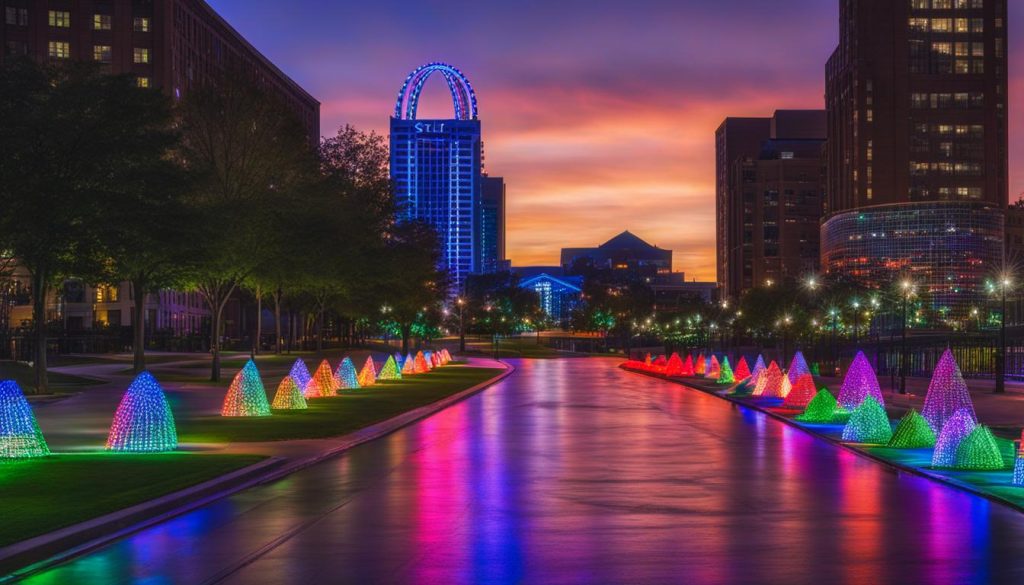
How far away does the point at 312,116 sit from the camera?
180000 mm

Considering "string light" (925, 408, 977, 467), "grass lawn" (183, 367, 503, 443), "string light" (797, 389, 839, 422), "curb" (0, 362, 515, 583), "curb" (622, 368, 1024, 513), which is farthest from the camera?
"string light" (797, 389, 839, 422)

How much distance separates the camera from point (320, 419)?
1118 inches

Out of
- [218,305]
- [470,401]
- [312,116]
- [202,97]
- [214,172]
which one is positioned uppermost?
[312,116]

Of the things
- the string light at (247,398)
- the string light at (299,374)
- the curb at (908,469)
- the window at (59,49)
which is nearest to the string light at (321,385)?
the string light at (299,374)

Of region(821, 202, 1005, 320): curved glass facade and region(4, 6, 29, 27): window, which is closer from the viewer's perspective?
region(4, 6, 29, 27): window

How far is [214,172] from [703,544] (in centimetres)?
4521

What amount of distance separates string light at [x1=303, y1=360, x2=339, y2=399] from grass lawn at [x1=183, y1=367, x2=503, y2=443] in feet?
1.75

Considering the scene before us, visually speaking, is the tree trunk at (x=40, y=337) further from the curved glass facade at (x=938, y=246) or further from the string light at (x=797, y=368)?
the curved glass facade at (x=938, y=246)

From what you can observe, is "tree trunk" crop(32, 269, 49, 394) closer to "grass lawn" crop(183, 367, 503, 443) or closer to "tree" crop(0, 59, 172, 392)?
"tree" crop(0, 59, 172, 392)

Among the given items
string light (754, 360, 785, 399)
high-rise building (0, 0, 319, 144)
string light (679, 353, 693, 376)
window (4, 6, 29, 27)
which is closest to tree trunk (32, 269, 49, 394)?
string light (754, 360, 785, 399)

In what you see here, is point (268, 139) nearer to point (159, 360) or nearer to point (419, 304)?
point (159, 360)

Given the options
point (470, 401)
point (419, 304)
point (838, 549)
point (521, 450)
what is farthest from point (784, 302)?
point (838, 549)

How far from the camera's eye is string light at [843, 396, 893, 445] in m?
22.8

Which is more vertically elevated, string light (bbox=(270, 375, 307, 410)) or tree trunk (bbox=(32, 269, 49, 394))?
tree trunk (bbox=(32, 269, 49, 394))
